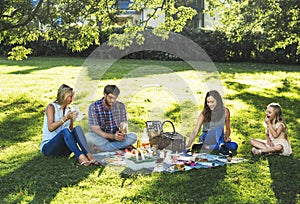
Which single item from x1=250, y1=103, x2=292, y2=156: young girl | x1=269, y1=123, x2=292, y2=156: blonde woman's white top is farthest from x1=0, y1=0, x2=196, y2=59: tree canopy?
x1=269, y1=123, x2=292, y2=156: blonde woman's white top

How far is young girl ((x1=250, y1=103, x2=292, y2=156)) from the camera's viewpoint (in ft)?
19.3

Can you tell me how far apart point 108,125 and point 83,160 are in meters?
0.97

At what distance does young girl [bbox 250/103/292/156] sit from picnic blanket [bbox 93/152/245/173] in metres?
0.44

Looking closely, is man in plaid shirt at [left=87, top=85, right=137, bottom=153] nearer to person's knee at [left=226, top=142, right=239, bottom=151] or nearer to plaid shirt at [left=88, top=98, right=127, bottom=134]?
plaid shirt at [left=88, top=98, right=127, bottom=134]

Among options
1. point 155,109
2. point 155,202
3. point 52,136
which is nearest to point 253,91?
point 155,109

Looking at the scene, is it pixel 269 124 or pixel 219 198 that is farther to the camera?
pixel 269 124

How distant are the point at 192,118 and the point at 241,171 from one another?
324 cm

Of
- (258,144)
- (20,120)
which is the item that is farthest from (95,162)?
(20,120)

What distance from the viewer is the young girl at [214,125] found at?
6273 millimetres

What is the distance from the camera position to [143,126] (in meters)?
7.83

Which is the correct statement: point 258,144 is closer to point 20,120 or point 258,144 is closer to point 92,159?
point 92,159

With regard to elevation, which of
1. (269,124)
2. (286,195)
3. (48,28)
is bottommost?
(286,195)

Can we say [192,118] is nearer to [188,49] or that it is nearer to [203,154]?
[203,154]

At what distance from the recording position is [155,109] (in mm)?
9266
